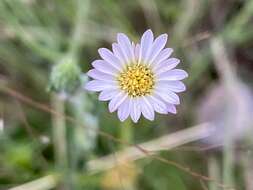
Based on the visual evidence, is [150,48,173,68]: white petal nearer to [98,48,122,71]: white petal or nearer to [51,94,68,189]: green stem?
[98,48,122,71]: white petal

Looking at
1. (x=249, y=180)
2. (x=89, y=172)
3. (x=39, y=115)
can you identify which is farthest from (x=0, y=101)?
(x=249, y=180)

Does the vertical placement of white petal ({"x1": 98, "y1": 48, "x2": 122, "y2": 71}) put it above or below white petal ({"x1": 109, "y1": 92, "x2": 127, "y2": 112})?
above

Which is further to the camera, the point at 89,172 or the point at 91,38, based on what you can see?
the point at 91,38

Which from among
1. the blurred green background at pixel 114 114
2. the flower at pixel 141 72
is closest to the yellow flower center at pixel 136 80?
the flower at pixel 141 72

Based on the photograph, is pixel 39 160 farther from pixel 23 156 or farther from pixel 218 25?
pixel 218 25

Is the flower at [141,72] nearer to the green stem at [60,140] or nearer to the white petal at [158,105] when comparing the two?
the white petal at [158,105]

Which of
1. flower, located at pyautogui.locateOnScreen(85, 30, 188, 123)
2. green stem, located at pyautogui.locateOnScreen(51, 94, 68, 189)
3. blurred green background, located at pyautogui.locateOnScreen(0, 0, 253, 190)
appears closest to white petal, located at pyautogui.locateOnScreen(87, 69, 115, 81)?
flower, located at pyautogui.locateOnScreen(85, 30, 188, 123)
